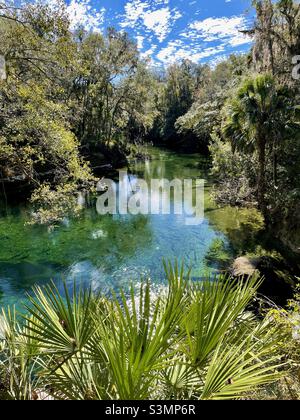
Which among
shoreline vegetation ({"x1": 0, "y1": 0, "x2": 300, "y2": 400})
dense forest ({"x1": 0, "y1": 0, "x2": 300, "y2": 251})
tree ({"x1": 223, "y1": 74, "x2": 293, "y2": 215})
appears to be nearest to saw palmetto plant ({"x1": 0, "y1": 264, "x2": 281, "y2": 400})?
shoreline vegetation ({"x1": 0, "y1": 0, "x2": 300, "y2": 400})

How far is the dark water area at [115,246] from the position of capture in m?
9.80

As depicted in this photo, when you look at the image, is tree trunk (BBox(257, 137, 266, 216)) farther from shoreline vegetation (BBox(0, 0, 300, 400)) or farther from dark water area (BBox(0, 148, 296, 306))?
dark water area (BBox(0, 148, 296, 306))

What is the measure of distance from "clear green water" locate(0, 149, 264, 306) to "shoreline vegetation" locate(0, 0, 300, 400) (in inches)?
28.4

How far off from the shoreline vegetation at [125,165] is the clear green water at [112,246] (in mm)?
721

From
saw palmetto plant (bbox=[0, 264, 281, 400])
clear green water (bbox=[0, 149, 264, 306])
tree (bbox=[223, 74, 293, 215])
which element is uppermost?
tree (bbox=[223, 74, 293, 215])

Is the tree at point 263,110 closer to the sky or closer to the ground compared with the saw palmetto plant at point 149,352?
closer to the sky

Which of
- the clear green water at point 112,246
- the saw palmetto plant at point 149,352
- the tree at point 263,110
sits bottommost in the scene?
the clear green water at point 112,246

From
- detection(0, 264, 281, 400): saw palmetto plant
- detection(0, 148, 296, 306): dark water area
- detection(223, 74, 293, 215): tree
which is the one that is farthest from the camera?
detection(223, 74, 293, 215): tree

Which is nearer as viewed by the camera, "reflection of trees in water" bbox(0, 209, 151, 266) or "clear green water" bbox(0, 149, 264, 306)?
"clear green water" bbox(0, 149, 264, 306)

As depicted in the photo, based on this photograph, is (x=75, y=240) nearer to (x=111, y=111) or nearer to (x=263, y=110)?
(x=263, y=110)

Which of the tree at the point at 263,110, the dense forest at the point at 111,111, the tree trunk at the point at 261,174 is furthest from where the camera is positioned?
the tree trunk at the point at 261,174

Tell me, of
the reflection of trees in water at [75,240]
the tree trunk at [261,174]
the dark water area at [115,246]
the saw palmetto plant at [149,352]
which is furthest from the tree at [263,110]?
the saw palmetto plant at [149,352]

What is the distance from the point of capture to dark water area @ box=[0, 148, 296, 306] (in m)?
9.80

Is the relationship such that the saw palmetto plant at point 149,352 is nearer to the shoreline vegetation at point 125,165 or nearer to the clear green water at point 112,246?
the shoreline vegetation at point 125,165
